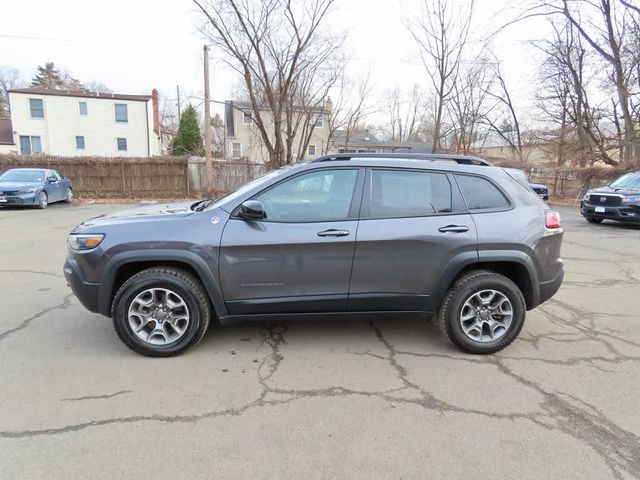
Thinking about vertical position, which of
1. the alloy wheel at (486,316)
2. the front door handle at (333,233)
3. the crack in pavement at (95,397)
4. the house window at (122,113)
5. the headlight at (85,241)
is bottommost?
the crack in pavement at (95,397)

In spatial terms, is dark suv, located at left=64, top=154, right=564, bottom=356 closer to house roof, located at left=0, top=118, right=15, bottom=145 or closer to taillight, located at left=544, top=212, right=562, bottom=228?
taillight, located at left=544, top=212, right=562, bottom=228

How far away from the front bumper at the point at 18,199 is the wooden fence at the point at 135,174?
5725mm

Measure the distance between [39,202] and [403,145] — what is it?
38.8 m

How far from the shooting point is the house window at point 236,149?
35.5m

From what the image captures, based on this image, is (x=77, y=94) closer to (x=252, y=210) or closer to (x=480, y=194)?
(x=252, y=210)

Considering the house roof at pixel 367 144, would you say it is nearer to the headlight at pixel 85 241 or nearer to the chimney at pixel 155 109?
the chimney at pixel 155 109

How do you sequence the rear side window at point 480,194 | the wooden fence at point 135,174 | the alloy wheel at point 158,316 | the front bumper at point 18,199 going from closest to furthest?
the alloy wheel at point 158,316, the rear side window at point 480,194, the front bumper at point 18,199, the wooden fence at point 135,174

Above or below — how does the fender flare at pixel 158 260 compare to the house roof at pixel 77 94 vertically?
below

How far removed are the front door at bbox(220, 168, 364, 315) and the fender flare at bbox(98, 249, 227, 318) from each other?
106 millimetres

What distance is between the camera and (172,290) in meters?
3.29

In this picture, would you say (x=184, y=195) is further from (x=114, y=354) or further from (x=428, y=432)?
(x=428, y=432)

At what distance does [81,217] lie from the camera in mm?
12344

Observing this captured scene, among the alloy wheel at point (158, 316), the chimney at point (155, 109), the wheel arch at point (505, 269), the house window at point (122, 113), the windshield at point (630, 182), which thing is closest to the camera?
the alloy wheel at point (158, 316)

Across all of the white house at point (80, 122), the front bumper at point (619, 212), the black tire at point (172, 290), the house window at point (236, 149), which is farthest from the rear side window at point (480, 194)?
the white house at point (80, 122)
